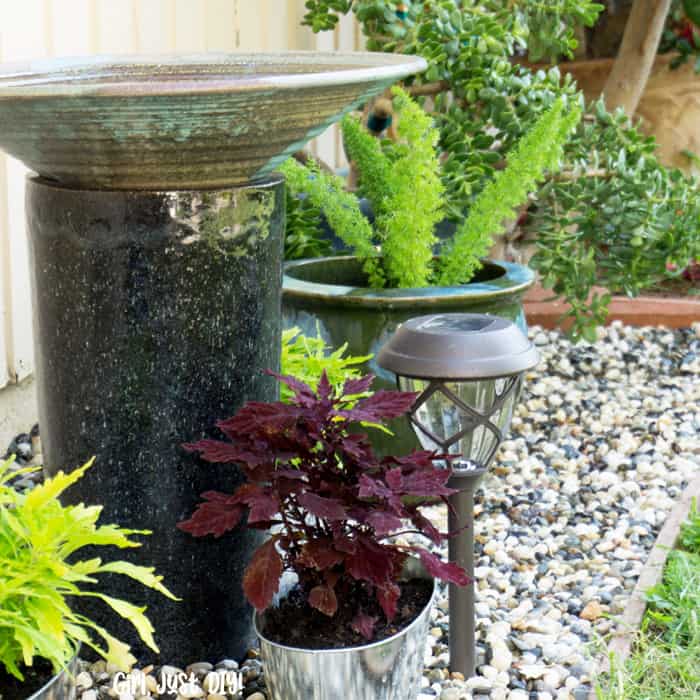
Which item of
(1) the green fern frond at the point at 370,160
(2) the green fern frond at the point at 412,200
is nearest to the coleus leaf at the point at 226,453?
(2) the green fern frond at the point at 412,200

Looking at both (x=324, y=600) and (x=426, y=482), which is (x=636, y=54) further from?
(x=324, y=600)

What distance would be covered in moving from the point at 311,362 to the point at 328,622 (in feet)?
2.63

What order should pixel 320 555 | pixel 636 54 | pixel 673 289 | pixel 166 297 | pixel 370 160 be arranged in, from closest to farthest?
pixel 320 555
pixel 166 297
pixel 370 160
pixel 636 54
pixel 673 289

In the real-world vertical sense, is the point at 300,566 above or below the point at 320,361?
below

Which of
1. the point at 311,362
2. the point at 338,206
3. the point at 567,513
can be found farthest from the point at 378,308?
the point at 567,513

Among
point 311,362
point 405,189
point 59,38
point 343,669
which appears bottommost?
point 343,669

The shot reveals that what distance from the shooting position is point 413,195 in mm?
2965

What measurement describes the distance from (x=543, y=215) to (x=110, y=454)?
2.13 meters

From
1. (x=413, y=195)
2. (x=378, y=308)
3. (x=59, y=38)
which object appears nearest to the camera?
(x=378, y=308)

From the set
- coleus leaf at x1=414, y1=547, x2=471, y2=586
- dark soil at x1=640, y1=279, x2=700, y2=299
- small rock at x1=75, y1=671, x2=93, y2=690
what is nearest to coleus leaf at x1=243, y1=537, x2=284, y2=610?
coleus leaf at x1=414, y1=547, x2=471, y2=586

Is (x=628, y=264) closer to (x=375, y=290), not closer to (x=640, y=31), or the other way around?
(x=375, y=290)

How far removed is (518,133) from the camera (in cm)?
354

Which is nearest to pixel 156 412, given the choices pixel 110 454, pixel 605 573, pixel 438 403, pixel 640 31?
pixel 110 454

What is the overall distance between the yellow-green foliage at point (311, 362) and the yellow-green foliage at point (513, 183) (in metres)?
0.51
